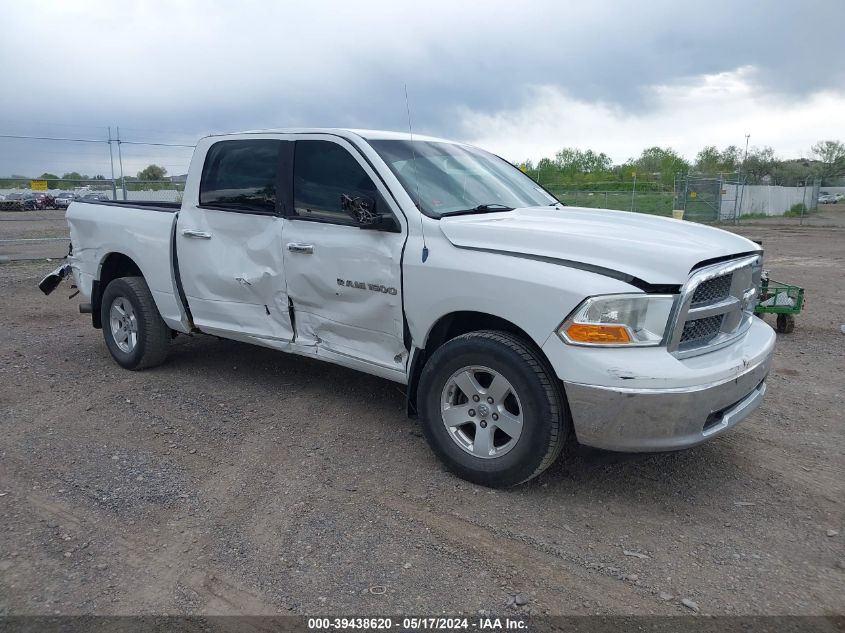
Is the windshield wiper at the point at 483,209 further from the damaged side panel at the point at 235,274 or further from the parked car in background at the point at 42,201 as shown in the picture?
the parked car in background at the point at 42,201

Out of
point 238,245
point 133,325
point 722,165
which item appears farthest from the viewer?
point 722,165

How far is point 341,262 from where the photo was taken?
175 inches

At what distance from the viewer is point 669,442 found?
339cm

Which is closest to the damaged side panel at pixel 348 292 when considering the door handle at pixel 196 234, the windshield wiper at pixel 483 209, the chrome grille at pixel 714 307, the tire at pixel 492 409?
the windshield wiper at pixel 483 209

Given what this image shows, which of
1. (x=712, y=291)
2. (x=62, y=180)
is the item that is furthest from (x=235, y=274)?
(x=62, y=180)

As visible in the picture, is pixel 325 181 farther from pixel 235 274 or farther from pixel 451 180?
pixel 235 274

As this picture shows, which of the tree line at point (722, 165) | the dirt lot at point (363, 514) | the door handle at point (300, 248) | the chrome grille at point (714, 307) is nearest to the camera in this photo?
the dirt lot at point (363, 514)

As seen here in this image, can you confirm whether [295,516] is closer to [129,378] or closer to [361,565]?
[361,565]

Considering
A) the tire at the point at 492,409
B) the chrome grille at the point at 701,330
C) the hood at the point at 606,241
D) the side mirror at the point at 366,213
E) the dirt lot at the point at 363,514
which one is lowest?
the dirt lot at the point at 363,514

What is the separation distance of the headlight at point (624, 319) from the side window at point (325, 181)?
5.30ft

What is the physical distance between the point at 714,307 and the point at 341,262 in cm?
221

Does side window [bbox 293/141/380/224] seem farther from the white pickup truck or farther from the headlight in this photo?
the headlight

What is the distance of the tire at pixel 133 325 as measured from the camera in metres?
5.85

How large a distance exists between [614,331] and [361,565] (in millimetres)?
1606
